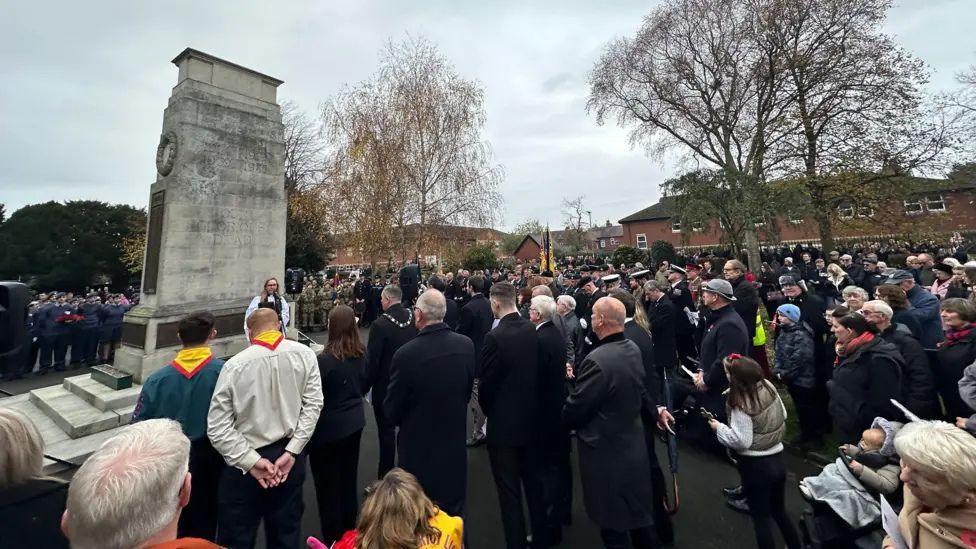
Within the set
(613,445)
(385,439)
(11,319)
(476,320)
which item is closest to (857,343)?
(613,445)

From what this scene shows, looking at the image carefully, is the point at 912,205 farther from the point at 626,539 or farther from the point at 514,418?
the point at 514,418

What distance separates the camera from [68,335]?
10.1 meters

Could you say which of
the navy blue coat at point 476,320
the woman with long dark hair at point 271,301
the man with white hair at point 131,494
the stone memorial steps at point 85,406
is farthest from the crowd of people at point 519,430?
the stone memorial steps at point 85,406

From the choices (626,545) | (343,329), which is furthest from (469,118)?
(626,545)

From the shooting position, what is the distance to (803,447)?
4.62 metres

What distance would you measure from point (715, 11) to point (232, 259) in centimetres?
2108

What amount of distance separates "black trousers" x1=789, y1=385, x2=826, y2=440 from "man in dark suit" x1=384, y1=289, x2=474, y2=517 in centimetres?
429

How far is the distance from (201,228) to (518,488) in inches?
270

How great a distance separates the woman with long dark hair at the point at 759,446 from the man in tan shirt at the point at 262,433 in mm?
3032

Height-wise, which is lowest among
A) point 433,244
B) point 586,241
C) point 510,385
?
point 510,385

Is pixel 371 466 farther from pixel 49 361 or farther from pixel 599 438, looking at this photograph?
pixel 49 361

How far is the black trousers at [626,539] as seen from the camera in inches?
102

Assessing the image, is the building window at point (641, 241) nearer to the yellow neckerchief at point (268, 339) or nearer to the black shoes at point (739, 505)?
the black shoes at point (739, 505)

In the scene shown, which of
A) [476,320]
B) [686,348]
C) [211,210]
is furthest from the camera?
[686,348]
